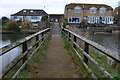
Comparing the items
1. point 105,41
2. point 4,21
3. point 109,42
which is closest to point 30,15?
point 4,21

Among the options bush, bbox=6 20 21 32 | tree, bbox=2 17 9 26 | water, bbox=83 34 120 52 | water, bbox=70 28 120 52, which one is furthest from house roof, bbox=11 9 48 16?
water, bbox=70 28 120 52

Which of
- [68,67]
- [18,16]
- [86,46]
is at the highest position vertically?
[18,16]

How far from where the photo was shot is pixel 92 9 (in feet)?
226

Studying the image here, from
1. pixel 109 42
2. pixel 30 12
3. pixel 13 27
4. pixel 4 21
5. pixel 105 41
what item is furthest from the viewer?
pixel 30 12

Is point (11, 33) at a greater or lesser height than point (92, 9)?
lesser

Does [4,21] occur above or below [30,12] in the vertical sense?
below

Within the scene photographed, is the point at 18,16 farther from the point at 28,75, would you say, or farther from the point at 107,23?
the point at 28,75

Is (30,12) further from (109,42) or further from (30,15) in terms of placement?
(109,42)

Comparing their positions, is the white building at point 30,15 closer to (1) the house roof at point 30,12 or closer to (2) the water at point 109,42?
(1) the house roof at point 30,12

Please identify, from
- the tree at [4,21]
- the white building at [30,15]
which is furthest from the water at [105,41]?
the white building at [30,15]

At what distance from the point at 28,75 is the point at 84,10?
64.2 meters

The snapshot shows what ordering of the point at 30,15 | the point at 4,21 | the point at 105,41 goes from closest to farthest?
the point at 105,41
the point at 4,21
the point at 30,15

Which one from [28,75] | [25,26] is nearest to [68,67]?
[28,75]

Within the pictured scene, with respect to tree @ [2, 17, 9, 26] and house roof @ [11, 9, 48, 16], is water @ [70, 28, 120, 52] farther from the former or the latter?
house roof @ [11, 9, 48, 16]
